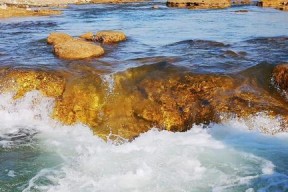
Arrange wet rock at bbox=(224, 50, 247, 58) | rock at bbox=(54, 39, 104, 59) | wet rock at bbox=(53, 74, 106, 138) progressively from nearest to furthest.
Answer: wet rock at bbox=(53, 74, 106, 138) → rock at bbox=(54, 39, 104, 59) → wet rock at bbox=(224, 50, 247, 58)

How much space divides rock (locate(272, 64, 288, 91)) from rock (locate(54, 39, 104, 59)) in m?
5.91

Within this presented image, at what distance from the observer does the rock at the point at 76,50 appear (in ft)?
40.7

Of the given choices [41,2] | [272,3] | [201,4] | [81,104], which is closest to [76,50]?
[81,104]

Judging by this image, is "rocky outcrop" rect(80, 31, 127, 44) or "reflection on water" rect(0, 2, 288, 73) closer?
"reflection on water" rect(0, 2, 288, 73)

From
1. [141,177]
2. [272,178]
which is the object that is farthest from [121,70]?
[272,178]

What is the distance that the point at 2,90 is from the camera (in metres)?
10.2

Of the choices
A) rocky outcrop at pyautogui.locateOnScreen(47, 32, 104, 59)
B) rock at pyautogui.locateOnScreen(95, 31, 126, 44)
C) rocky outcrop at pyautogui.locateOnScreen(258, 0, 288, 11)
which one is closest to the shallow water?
rocky outcrop at pyautogui.locateOnScreen(47, 32, 104, 59)

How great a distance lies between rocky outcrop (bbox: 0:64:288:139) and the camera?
900 centimetres

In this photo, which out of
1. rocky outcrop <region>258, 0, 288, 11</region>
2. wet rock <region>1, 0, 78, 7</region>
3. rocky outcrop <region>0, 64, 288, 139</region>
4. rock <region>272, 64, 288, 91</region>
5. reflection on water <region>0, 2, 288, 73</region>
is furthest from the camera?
wet rock <region>1, 0, 78, 7</region>

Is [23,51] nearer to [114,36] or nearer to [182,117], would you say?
[114,36]

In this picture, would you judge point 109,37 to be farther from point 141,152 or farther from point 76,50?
point 141,152

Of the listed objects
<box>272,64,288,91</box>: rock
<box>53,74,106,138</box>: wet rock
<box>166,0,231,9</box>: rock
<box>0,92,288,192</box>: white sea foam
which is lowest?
<box>0,92,288,192</box>: white sea foam

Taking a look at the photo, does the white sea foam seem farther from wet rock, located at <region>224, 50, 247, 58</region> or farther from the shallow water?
wet rock, located at <region>224, 50, 247, 58</region>

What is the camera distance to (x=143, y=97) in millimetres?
9641
